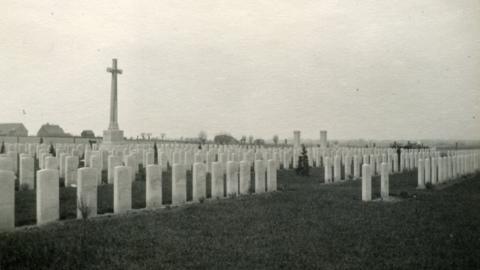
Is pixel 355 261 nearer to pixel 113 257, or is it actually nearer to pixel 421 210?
pixel 113 257

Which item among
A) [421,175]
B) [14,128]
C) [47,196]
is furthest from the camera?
[14,128]

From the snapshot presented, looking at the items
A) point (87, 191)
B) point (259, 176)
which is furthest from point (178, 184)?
point (259, 176)

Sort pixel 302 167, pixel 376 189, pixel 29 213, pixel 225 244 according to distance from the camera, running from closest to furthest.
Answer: pixel 225 244 < pixel 29 213 < pixel 376 189 < pixel 302 167

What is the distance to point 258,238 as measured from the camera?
5.97 metres

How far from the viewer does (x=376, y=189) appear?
486 inches

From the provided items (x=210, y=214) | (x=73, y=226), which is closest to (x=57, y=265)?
(x=73, y=226)

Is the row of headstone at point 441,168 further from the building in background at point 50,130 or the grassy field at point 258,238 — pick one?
the building in background at point 50,130

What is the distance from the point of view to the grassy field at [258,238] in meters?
4.83

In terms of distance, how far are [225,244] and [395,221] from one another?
3336 millimetres

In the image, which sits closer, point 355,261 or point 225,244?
point 355,261

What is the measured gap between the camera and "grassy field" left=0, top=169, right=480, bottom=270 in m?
4.83

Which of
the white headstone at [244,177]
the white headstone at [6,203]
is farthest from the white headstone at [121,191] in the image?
the white headstone at [244,177]

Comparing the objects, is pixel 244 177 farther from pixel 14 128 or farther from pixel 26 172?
pixel 14 128

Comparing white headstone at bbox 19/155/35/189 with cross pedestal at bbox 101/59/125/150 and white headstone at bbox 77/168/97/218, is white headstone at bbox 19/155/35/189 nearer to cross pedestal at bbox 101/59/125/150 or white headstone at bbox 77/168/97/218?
white headstone at bbox 77/168/97/218
